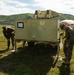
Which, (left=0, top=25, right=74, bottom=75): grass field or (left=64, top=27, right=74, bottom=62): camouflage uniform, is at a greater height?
(left=64, top=27, right=74, bottom=62): camouflage uniform

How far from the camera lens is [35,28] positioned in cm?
1066

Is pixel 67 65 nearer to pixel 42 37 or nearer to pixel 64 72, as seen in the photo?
pixel 64 72

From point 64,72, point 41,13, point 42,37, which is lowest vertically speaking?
point 64,72

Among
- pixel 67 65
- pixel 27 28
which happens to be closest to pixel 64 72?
pixel 67 65

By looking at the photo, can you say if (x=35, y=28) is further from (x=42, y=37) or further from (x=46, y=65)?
(x=46, y=65)

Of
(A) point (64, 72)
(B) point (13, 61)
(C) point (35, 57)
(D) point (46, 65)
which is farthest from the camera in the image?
(C) point (35, 57)

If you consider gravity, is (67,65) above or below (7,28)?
below

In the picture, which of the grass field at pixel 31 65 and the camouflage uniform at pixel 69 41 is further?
the camouflage uniform at pixel 69 41

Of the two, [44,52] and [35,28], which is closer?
[35,28]

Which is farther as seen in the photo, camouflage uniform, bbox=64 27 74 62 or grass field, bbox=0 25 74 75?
camouflage uniform, bbox=64 27 74 62

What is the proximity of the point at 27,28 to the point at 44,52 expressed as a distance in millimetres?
2533

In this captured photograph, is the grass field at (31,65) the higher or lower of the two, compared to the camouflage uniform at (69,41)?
lower

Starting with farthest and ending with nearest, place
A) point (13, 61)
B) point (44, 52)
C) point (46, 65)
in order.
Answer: point (44, 52) < point (13, 61) < point (46, 65)

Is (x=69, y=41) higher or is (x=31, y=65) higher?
(x=69, y=41)
